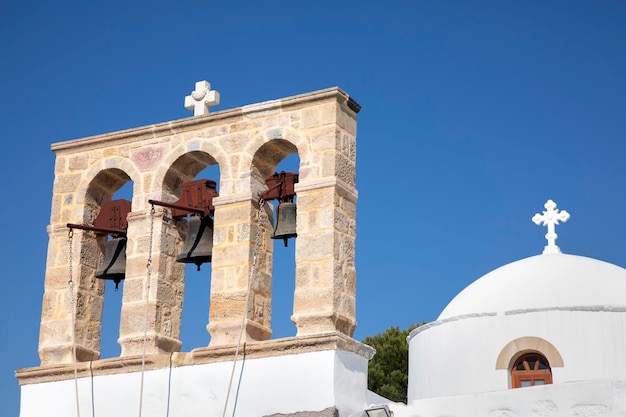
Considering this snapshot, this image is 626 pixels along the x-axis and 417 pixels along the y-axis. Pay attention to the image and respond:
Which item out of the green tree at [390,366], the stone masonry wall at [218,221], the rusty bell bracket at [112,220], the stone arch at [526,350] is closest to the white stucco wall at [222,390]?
the stone masonry wall at [218,221]

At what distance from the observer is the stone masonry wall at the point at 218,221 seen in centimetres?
778

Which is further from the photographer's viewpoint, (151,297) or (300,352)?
(151,297)

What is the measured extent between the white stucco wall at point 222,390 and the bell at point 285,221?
102cm

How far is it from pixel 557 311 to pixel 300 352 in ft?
17.9

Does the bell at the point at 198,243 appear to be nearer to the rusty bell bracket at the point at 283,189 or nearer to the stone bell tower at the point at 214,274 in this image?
the stone bell tower at the point at 214,274

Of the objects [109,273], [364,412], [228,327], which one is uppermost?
[109,273]

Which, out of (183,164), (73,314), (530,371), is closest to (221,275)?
(183,164)

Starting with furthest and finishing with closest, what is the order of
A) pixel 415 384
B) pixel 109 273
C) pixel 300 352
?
pixel 415 384, pixel 109 273, pixel 300 352

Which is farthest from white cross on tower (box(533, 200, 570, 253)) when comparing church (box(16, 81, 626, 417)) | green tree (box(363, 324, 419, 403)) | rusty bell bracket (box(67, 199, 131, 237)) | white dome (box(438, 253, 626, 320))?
green tree (box(363, 324, 419, 403))

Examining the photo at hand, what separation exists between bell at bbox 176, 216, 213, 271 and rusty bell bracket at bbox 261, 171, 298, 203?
22.2 inches

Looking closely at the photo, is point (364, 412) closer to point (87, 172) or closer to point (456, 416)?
point (456, 416)

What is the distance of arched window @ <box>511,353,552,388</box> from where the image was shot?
11992mm

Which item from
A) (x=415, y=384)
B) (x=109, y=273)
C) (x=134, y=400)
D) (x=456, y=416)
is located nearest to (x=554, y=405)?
(x=456, y=416)

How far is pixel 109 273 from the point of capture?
8.79 meters
